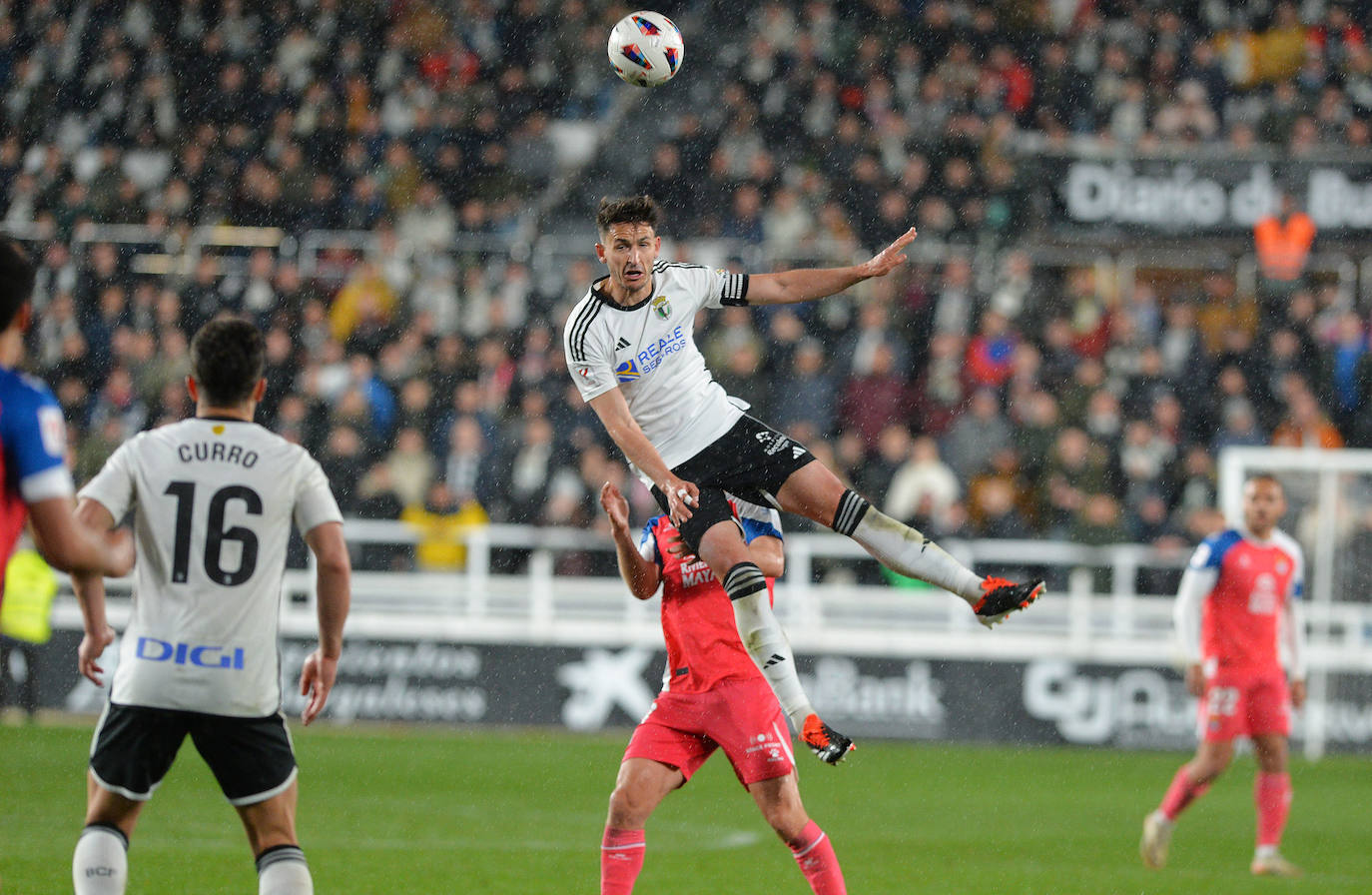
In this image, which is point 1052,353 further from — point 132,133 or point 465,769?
point 132,133

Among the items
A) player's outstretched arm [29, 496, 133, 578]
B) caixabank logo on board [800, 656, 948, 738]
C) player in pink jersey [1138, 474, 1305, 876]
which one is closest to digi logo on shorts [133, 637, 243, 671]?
player's outstretched arm [29, 496, 133, 578]

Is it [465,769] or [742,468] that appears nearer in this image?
[742,468]

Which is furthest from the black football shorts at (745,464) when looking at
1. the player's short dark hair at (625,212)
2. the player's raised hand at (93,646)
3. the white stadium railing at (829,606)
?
the white stadium railing at (829,606)

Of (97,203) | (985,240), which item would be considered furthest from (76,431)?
(985,240)

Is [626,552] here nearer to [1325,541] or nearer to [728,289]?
[728,289]

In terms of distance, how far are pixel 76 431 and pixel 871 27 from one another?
9.42 meters

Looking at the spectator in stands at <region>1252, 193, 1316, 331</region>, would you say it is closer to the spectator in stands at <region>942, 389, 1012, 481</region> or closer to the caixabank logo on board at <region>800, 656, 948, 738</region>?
the spectator in stands at <region>942, 389, 1012, 481</region>

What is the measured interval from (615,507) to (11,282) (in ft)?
7.06

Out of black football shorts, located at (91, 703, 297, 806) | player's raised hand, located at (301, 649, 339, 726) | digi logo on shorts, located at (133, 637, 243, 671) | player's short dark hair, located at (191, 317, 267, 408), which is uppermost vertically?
player's short dark hair, located at (191, 317, 267, 408)

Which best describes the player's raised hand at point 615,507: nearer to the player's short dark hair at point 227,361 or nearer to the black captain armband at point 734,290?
the player's short dark hair at point 227,361

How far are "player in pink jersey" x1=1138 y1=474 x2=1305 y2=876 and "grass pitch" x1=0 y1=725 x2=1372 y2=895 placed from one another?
1.05 ft

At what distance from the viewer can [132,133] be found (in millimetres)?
19141

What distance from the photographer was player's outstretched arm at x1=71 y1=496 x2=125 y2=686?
4863 mm

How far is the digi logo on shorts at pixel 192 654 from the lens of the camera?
4984mm
